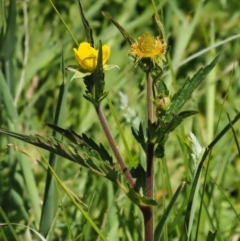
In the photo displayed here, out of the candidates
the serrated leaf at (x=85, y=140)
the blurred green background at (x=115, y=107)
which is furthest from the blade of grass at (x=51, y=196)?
the serrated leaf at (x=85, y=140)

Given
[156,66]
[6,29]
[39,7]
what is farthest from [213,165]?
[39,7]

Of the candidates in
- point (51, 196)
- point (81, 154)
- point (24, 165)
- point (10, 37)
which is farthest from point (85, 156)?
point (10, 37)

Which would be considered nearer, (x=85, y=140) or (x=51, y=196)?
(x=85, y=140)

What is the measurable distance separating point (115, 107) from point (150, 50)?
0.99 metres

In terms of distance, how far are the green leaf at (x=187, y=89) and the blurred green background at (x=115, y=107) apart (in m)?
0.23

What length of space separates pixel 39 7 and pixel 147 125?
1.24 metres

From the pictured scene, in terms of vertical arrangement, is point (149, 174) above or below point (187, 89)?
below

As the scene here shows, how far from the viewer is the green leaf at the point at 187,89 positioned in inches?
39.2

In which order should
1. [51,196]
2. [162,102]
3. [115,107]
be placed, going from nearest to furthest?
[162,102] < [51,196] < [115,107]

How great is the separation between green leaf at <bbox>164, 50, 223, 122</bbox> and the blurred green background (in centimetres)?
23

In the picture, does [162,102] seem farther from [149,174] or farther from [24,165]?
[24,165]

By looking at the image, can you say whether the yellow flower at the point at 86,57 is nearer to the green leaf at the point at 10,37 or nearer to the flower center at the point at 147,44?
the flower center at the point at 147,44

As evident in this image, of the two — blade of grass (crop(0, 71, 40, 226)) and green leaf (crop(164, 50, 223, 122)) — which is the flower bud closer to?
green leaf (crop(164, 50, 223, 122))

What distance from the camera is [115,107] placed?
1.98m
